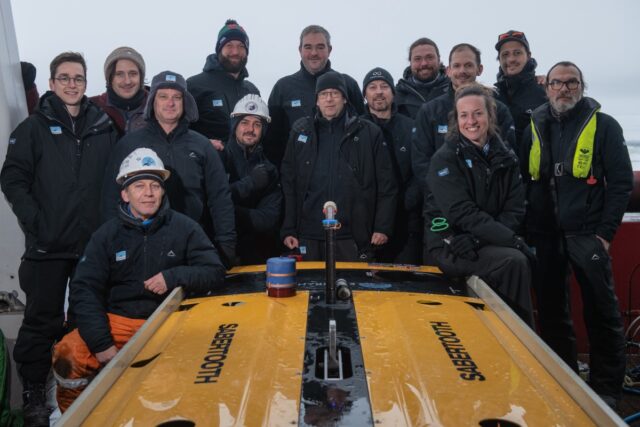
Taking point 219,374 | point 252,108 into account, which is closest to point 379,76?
point 252,108

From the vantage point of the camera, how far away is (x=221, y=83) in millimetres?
5141

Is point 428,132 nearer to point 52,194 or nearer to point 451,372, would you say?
point 52,194

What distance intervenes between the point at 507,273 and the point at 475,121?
0.88 metres

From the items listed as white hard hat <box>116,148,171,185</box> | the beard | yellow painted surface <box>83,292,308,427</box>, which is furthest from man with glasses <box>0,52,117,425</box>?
yellow painted surface <box>83,292,308,427</box>

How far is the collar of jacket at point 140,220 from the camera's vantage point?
3.34 meters

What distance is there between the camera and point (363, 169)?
4.55m

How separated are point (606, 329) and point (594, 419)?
2.61 metres

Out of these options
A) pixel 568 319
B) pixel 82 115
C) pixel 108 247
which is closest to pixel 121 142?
pixel 82 115

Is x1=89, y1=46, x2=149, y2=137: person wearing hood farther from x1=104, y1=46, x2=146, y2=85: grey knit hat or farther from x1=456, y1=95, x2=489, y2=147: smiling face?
x1=456, y1=95, x2=489, y2=147: smiling face

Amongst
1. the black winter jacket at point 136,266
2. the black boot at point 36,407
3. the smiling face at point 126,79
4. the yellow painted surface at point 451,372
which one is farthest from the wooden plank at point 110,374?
the smiling face at point 126,79

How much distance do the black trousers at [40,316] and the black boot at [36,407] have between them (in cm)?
4

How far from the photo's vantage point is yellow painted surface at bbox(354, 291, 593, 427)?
1.73m

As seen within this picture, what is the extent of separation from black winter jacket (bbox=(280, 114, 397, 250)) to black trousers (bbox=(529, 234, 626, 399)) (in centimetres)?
105

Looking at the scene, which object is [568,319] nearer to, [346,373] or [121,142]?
[346,373]
